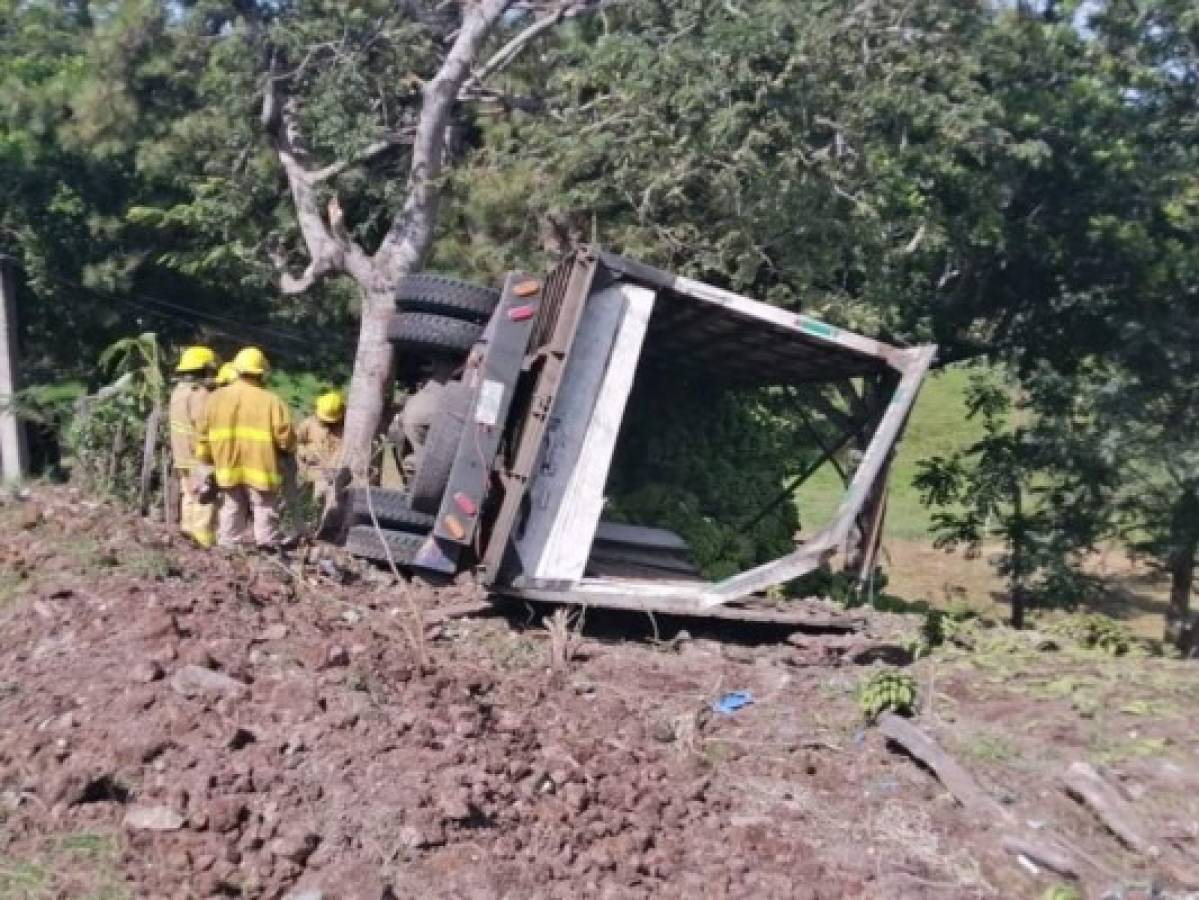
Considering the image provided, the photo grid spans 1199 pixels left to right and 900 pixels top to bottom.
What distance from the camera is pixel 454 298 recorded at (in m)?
9.14

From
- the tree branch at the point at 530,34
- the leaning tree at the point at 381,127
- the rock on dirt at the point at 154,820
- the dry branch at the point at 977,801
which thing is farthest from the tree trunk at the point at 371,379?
the rock on dirt at the point at 154,820

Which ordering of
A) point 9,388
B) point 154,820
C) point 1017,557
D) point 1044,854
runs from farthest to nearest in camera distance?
point 1017,557, point 9,388, point 1044,854, point 154,820

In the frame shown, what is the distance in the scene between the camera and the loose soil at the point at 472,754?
16.3 feet

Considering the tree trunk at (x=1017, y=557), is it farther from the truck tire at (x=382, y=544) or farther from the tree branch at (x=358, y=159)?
the truck tire at (x=382, y=544)

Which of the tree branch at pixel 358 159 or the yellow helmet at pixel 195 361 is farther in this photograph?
the tree branch at pixel 358 159

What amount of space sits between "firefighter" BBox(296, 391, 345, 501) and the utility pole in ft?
7.35

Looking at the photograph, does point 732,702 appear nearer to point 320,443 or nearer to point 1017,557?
point 320,443

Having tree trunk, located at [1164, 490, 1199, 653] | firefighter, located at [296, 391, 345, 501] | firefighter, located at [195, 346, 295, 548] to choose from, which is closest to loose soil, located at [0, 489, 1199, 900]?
firefighter, located at [195, 346, 295, 548]

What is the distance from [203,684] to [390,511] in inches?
114

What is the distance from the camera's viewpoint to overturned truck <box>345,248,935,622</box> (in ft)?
26.5

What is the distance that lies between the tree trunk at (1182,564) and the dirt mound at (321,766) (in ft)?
32.0

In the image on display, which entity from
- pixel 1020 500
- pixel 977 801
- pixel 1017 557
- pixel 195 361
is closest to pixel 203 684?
pixel 977 801

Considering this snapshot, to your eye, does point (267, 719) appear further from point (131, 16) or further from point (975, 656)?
point (131, 16)

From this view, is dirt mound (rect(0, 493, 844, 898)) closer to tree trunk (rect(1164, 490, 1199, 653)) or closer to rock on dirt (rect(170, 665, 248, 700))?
rock on dirt (rect(170, 665, 248, 700))
